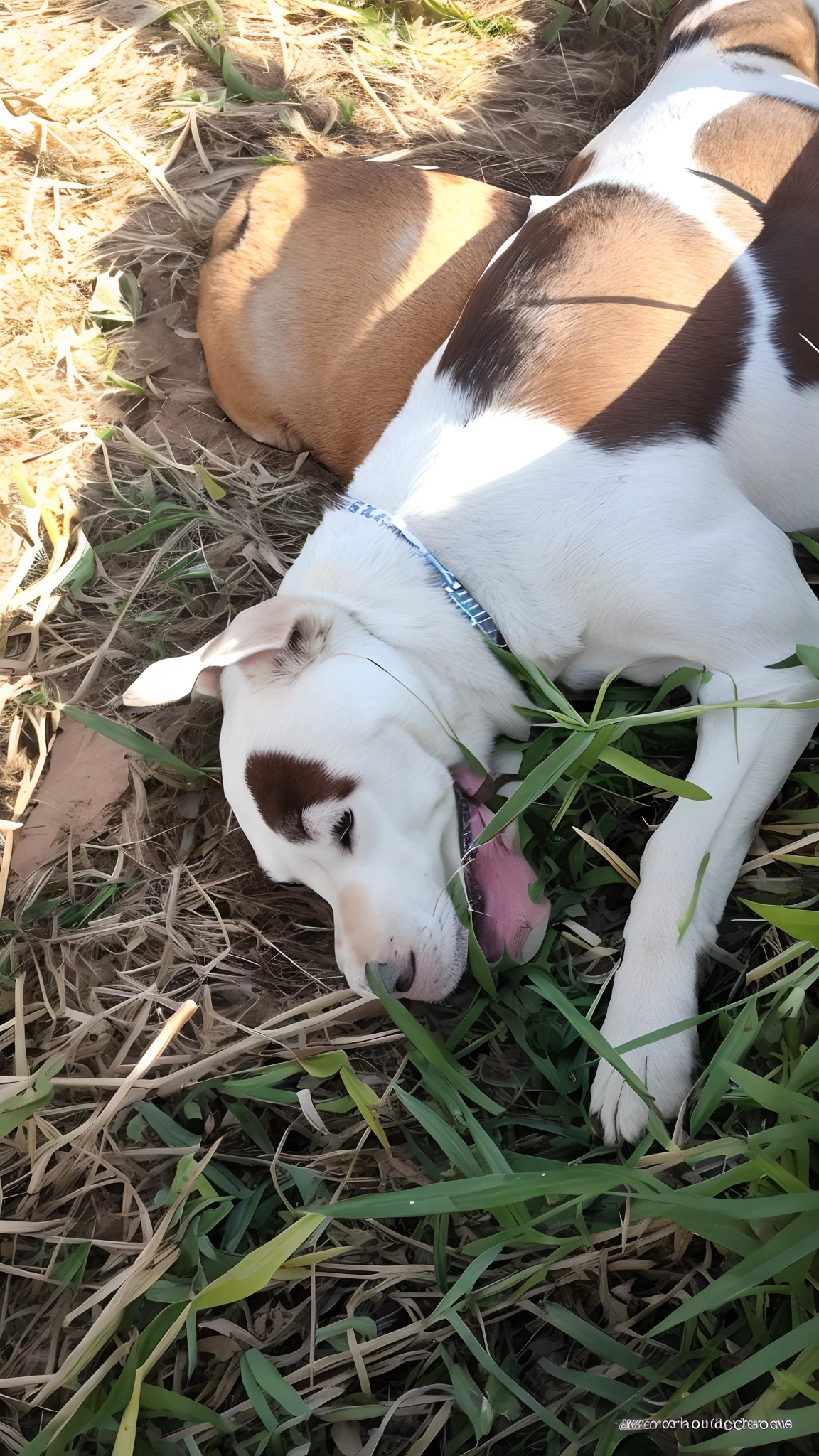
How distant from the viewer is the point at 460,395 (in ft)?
7.63

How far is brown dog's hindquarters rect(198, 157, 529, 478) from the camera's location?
3018 millimetres

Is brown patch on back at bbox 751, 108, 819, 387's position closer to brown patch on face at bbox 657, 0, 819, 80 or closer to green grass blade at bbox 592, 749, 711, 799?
brown patch on face at bbox 657, 0, 819, 80

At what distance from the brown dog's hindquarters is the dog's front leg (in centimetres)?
152

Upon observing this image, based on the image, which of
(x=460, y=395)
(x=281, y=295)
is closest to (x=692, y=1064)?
(x=460, y=395)

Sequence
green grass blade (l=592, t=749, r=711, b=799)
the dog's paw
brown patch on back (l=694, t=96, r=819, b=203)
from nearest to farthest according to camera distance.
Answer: green grass blade (l=592, t=749, r=711, b=799) → the dog's paw → brown patch on back (l=694, t=96, r=819, b=203)

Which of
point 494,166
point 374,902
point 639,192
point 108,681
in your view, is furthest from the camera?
point 494,166

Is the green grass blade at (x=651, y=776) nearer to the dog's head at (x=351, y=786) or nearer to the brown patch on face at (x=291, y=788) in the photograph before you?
the dog's head at (x=351, y=786)

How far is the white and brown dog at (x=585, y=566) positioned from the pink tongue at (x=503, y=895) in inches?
0.5

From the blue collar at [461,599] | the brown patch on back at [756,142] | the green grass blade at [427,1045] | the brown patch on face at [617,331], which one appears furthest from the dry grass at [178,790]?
the brown patch on back at [756,142]

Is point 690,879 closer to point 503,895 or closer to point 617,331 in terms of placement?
point 503,895

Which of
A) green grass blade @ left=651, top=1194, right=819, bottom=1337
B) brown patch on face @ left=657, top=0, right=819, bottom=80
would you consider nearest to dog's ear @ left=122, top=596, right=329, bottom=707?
green grass blade @ left=651, top=1194, right=819, bottom=1337

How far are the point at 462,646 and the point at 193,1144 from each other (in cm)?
124

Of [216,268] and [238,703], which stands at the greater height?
[216,268]

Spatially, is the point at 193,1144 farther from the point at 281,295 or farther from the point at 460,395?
the point at 281,295
